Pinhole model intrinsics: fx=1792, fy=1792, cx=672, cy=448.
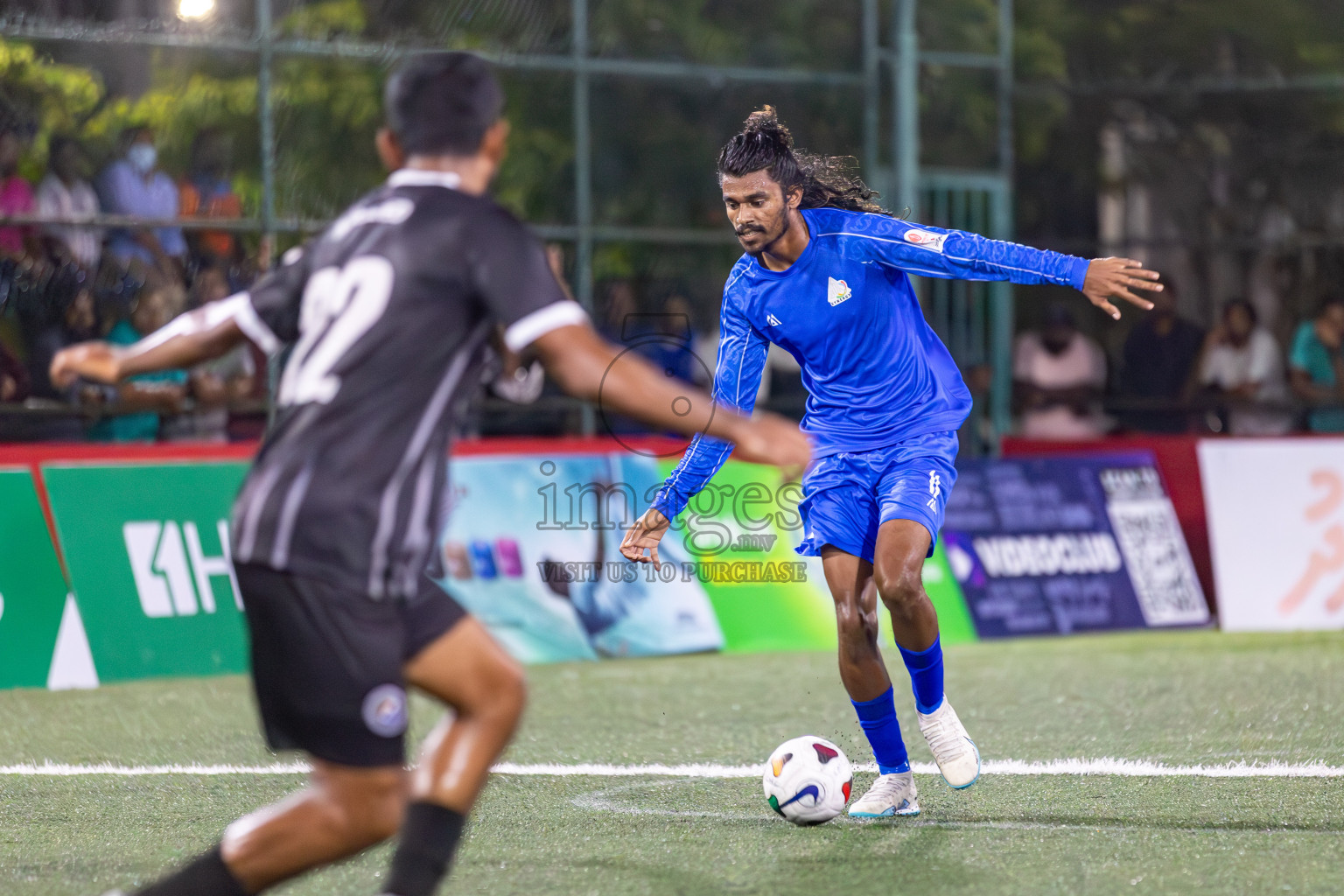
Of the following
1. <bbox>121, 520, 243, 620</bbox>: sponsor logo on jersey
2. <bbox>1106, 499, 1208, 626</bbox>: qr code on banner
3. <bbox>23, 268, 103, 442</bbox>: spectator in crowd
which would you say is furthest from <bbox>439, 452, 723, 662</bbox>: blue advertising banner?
<bbox>1106, 499, 1208, 626</bbox>: qr code on banner

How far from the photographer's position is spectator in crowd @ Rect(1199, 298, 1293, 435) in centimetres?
1463

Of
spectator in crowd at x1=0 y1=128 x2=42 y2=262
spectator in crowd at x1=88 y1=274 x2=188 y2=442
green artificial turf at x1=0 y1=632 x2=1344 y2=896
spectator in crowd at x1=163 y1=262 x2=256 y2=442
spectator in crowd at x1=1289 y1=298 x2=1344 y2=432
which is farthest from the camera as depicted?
spectator in crowd at x1=1289 y1=298 x2=1344 y2=432

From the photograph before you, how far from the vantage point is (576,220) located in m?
13.6

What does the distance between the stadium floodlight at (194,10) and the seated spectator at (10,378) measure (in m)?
2.62

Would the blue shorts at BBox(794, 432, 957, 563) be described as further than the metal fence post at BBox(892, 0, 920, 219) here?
No

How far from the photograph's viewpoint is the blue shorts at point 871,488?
19.3ft

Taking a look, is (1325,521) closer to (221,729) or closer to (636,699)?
(636,699)

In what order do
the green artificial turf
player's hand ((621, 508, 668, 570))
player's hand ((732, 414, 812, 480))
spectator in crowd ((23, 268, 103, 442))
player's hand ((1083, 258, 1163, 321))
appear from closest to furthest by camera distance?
player's hand ((732, 414, 812, 480)), the green artificial turf, player's hand ((1083, 258, 1163, 321)), player's hand ((621, 508, 668, 570)), spectator in crowd ((23, 268, 103, 442))

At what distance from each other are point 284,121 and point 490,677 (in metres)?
9.58

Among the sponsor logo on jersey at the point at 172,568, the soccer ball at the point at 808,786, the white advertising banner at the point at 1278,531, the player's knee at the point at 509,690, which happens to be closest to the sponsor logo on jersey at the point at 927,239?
the soccer ball at the point at 808,786

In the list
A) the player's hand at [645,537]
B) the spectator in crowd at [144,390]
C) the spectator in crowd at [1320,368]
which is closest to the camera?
the player's hand at [645,537]

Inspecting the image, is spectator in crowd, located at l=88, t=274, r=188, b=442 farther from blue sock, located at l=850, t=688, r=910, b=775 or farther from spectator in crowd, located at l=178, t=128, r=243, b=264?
blue sock, located at l=850, t=688, r=910, b=775

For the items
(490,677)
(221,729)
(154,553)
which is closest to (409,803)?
(490,677)

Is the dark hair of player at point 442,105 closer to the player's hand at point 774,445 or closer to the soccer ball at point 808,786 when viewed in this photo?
the player's hand at point 774,445
